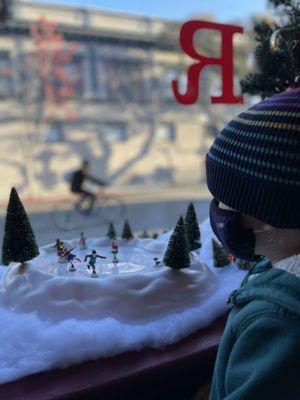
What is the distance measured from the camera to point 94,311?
23.6 inches

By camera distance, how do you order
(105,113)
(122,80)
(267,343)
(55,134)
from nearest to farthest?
(267,343)
(55,134)
(122,80)
(105,113)

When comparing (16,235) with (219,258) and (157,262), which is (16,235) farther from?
(219,258)

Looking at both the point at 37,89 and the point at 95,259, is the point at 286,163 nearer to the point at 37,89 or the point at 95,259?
the point at 95,259

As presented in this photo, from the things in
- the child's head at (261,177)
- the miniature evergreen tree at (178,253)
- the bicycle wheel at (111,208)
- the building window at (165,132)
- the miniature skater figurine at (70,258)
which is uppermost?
the child's head at (261,177)

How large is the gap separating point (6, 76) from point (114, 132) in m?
2.14

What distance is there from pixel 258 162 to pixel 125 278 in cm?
34

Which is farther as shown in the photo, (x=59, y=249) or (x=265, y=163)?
(x=59, y=249)

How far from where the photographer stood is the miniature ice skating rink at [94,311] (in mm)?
547

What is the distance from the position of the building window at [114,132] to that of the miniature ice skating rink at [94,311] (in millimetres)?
6616

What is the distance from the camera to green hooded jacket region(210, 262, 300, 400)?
34 centimetres

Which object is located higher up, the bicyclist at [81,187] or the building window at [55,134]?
the building window at [55,134]

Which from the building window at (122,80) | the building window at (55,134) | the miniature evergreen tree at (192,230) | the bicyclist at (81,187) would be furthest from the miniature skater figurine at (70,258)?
the building window at (122,80)

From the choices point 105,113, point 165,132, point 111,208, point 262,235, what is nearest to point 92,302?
point 262,235

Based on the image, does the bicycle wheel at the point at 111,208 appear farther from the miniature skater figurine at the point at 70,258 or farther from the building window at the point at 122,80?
the building window at the point at 122,80
